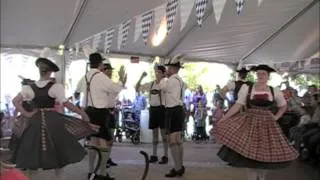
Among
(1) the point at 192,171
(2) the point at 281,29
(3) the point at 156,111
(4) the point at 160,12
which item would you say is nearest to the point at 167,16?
(4) the point at 160,12

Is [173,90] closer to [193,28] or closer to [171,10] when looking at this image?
[171,10]

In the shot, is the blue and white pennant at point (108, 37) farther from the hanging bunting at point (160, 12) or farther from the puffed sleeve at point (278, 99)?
the puffed sleeve at point (278, 99)

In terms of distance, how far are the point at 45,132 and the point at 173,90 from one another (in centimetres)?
293

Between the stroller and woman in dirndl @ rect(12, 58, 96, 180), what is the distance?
7.76 m

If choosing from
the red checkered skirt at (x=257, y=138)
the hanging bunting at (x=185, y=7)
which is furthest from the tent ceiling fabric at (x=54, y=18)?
the red checkered skirt at (x=257, y=138)

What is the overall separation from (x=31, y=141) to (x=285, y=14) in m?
9.91

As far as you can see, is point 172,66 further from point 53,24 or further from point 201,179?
point 53,24

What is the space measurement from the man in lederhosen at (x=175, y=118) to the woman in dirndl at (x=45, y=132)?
2.34m

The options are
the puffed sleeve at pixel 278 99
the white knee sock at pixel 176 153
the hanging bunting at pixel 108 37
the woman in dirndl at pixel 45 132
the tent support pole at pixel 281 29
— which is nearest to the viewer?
the woman in dirndl at pixel 45 132

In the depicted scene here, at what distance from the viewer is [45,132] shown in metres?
5.45

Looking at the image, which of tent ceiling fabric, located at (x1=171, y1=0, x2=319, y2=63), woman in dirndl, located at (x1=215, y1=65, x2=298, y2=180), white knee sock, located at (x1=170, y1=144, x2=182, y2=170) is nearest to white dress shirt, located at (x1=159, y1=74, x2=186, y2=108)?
white knee sock, located at (x1=170, y1=144, x2=182, y2=170)

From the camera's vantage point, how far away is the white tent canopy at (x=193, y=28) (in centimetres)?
1158

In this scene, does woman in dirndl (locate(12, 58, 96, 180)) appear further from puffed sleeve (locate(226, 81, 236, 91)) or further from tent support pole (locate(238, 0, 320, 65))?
tent support pole (locate(238, 0, 320, 65))

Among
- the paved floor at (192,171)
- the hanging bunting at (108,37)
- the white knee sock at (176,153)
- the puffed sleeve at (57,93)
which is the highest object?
the hanging bunting at (108,37)
